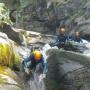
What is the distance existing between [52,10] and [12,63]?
22281mm

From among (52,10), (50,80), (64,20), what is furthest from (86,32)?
(50,80)

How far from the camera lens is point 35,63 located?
12.6 metres

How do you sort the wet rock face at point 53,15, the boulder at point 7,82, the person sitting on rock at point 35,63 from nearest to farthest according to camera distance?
the boulder at point 7,82
the person sitting on rock at point 35,63
the wet rock face at point 53,15

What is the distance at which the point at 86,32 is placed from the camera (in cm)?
2766

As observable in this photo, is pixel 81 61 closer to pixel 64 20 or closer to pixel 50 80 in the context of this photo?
pixel 50 80

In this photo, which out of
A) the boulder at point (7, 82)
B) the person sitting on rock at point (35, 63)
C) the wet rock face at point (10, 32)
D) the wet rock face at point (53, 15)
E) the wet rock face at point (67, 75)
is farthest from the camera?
the wet rock face at point (53, 15)

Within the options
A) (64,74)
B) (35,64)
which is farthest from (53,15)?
(35,64)

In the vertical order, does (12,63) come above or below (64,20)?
below

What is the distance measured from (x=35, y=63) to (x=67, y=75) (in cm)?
186

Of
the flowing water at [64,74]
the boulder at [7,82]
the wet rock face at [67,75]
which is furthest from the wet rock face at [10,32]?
the boulder at [7,82]

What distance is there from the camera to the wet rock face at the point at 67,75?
1257 centimetres

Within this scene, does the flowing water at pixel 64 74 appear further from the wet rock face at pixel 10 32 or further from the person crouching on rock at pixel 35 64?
the wet rock face at pixel 10 32

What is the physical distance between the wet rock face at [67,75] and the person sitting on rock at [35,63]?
91 cm

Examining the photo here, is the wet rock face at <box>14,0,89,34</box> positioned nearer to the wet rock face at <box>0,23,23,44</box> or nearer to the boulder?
the wet rock face at <box>0,23,23,44</box>
